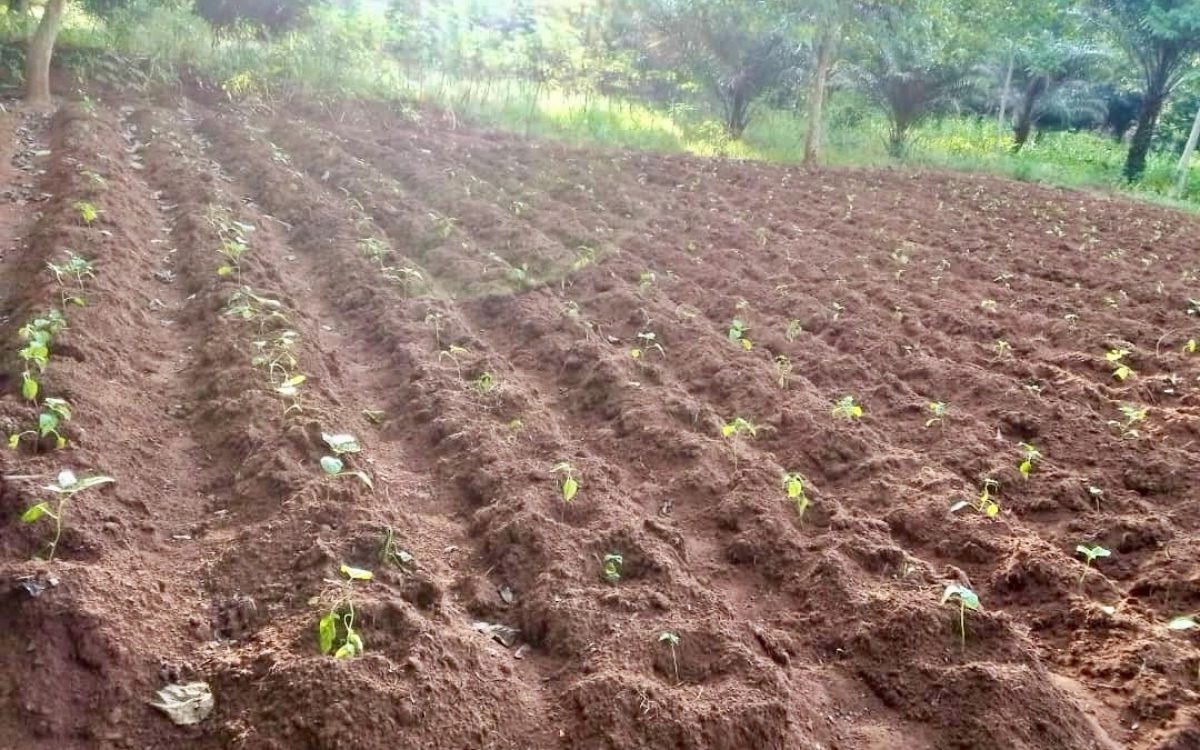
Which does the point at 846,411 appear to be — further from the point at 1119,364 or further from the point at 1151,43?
the point at 1151,43

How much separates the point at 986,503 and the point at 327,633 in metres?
3.15

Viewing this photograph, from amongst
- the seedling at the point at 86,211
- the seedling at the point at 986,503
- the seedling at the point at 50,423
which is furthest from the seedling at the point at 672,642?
the seedling at the point at 86,211

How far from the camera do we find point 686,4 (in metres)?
17.2

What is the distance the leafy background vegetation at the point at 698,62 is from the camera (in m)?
14.5

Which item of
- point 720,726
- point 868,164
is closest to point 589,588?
point 720,726

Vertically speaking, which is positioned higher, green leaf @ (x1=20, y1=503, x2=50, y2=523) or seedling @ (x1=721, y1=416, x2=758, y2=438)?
green leaf @ (x1=20, y1=503, x2=50, y2=523)

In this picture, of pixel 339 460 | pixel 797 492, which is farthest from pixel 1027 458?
pixel 339 460

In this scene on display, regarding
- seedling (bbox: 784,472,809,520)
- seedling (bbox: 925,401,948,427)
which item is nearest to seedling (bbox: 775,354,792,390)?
seedling (bbox: 925,401,948,427)

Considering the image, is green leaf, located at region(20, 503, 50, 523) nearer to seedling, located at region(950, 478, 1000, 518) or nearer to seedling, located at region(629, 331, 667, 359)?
seedling, located at region(629, 331, 667, 359)

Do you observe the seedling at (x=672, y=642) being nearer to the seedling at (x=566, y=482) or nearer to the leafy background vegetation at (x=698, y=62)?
the seedling at (x=566, y=482)

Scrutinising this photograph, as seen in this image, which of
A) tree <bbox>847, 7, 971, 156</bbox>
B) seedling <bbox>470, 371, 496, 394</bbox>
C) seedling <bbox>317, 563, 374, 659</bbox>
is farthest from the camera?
tree <bbox>847, 7, 971, 156</bbox>

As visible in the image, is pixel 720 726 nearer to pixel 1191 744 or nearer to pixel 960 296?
pixel 1191 744

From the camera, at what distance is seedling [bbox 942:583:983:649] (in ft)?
10.2

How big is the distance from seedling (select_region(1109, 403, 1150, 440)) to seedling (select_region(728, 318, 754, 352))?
7.38 feet
